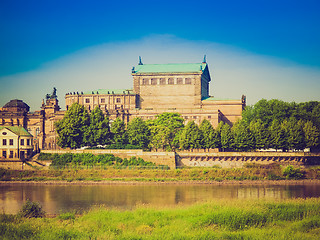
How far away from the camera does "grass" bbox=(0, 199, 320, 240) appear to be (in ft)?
112

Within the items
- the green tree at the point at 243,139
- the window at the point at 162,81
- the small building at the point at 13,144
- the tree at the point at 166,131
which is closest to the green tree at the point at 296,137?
the green tree at the point at 243,139

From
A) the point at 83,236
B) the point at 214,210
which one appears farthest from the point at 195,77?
the point at 83,236

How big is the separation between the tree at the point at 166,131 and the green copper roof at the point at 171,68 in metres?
23.0

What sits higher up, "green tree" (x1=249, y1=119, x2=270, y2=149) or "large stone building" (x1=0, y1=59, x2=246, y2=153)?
"large stone building" (x1=0, y1=59, x2=246, y2=153)

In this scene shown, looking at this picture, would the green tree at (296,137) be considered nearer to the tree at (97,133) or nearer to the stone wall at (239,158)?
the stone wall at (239,158)

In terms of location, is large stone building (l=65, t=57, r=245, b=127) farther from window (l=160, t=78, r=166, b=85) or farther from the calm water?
the calm water

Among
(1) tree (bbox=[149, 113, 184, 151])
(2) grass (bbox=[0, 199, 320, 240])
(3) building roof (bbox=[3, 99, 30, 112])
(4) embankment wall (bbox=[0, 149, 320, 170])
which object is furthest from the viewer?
(3) building roof (bbox=[3, 99, 30, 112])

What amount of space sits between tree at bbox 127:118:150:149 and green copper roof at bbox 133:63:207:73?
28.1 m

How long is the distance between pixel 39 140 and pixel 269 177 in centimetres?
5762

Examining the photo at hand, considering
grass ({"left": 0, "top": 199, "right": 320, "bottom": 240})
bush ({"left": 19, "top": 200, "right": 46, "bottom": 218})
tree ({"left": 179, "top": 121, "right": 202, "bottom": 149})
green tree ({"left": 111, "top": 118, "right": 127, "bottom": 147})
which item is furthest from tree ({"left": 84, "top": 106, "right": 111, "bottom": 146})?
grass ({"left": 0, "top": 199, "right": 320, "bottom": 240})

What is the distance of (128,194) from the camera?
6016 centimetres

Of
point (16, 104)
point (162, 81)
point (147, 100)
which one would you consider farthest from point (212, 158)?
point (16, 104)

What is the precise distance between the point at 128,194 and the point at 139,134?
2802 centimetres

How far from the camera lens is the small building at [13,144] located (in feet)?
274
